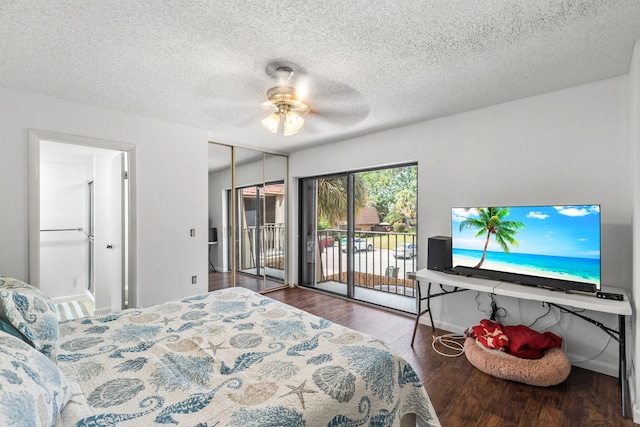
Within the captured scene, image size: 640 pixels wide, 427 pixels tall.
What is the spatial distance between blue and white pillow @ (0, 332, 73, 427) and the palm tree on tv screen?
9.61 ft

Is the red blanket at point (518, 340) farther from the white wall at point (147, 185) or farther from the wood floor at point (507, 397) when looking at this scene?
the white wall at point (147, 185)

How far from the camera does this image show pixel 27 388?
83 centimetres

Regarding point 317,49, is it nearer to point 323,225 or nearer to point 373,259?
point 323,225

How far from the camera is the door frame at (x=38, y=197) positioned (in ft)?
8.41

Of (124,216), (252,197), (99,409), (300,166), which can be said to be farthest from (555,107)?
(124,216)

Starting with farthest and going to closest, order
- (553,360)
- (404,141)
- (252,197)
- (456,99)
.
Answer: (252,197), (404,141), (456,99), (553,360)

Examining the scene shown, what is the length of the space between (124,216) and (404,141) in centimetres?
328

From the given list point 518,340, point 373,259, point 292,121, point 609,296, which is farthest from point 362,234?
point 609,296

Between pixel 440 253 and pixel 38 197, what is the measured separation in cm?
375

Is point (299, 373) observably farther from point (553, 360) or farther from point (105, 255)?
point (105, 255)

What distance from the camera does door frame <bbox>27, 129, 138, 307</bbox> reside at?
2.56 metres

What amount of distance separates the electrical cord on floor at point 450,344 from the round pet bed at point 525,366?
27cm

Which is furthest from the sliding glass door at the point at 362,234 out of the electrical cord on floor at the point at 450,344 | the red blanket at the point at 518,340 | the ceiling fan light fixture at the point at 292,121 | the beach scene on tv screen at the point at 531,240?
the ceiling fan light fixture at the point at 292,121

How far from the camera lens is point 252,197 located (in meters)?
4.72
